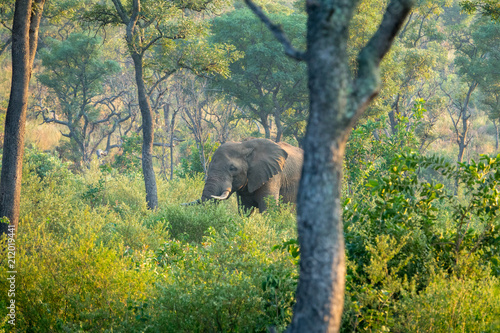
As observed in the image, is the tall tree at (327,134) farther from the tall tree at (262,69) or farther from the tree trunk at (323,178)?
the tall tree at (262,69)

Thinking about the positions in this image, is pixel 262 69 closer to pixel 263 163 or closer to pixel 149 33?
pixel 149 33

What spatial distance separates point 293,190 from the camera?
43.1 feet

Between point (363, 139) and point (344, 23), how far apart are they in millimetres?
7921

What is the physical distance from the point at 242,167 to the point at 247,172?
0.18 metres

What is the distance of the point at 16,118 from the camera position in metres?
7.83

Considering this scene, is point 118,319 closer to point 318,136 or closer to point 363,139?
point 318,136

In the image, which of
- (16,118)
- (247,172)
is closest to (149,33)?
(247,172)

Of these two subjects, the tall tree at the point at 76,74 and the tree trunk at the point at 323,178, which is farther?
the tall tree at the point at 76,74

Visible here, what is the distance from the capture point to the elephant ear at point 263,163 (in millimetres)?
11477

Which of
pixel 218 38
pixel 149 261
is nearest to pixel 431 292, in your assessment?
pixel 149 261

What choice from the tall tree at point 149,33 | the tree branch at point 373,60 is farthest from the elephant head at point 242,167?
the tree branch at point 373,60

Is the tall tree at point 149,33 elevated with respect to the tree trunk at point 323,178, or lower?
elevated

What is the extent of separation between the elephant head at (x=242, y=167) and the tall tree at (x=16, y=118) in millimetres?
4227

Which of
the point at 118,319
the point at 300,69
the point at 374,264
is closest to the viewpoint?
the point at 374,264
